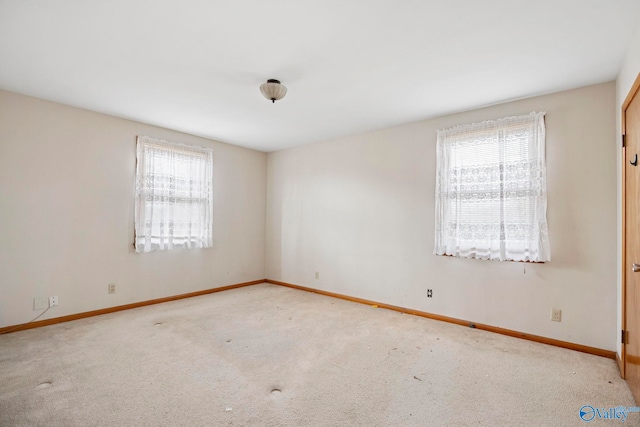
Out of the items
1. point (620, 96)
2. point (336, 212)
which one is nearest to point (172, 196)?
point (336, 212)

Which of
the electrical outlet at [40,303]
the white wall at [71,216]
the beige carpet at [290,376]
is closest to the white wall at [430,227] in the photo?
the beige carpet at [290,376]

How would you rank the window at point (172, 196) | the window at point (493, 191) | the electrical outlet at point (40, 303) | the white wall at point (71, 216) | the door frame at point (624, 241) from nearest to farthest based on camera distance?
the door frame at point (624, 241)
the window at point (493, 191)
the white wall at point (71, 216)
the electrical outlet at point (40, 303)
the window at point (172, 196)

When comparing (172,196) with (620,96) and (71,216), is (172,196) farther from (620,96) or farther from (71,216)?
(620,96)

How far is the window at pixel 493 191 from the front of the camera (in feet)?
9.46

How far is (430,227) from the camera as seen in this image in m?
3.63

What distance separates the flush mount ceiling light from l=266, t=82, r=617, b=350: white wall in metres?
1.84

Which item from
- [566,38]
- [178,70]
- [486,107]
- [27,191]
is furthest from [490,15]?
[27,191]

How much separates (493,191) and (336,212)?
2.14 m

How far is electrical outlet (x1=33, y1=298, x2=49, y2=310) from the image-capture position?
3.14m

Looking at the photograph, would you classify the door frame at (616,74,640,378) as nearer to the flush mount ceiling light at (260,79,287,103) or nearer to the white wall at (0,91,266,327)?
the flush mount ceiling light at (260,79,287,103)

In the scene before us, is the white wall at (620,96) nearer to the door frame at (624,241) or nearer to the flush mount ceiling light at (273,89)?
the door frame at (624,241)

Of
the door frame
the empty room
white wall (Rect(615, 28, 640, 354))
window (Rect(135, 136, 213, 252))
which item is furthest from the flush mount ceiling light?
the door frame

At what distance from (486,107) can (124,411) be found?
13.2 ft

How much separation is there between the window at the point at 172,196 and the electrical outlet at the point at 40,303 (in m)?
1.00
